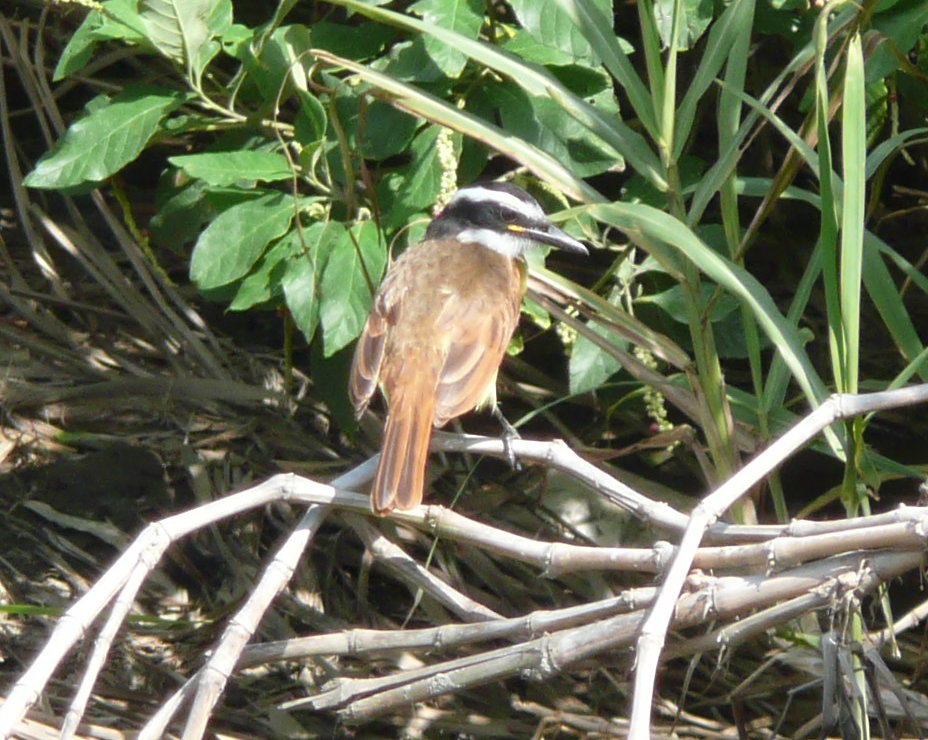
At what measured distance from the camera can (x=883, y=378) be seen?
493cm

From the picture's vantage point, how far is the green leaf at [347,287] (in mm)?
3799

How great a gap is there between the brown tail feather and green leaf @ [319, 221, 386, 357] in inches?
9.3

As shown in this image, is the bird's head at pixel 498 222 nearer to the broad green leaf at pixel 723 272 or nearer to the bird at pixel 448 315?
the bird at pixel 448 315

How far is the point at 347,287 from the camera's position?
12.5 ft

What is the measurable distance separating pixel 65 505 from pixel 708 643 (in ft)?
7.84

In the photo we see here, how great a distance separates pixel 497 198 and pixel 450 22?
2.42 ft

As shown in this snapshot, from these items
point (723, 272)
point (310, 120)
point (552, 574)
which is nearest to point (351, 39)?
point (310, 120)

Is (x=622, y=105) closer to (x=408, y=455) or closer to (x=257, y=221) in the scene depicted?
(x=257, y=221)

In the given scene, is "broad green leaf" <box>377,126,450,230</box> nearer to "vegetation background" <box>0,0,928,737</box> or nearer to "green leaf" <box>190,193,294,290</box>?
"vegetation background" <box>0,0,928,737</box>

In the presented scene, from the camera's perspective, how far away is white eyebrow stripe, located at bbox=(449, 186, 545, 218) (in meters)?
4.25

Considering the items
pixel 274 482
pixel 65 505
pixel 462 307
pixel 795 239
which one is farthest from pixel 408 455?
pixel 795 239

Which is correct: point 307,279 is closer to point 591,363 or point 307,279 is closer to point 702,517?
point 591,363

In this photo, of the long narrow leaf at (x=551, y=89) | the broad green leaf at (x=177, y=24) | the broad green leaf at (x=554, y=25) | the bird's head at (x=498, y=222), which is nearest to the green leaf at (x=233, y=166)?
the broad green leaf at (x=177, y=24)

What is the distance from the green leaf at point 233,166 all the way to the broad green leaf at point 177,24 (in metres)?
0.29
